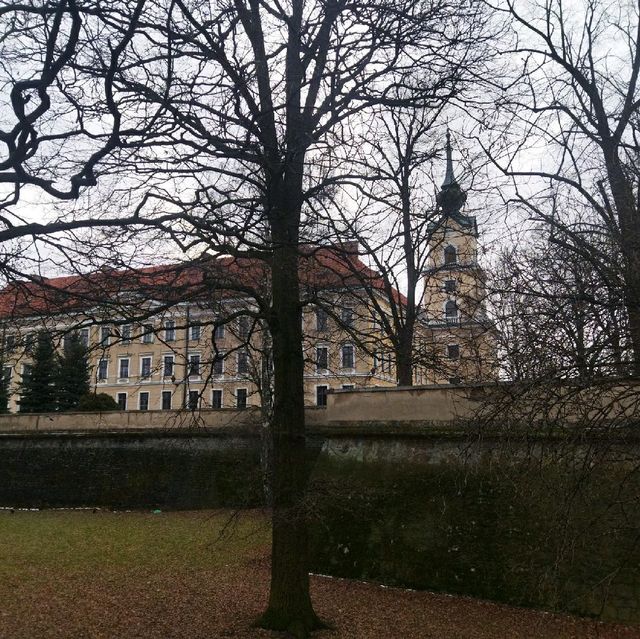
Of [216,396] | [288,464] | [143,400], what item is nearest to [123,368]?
[143,400]

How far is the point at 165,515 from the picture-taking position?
60.1ft

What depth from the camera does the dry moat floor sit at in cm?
841

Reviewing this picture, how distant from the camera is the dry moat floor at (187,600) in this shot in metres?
8.41

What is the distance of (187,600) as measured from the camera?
984 cm

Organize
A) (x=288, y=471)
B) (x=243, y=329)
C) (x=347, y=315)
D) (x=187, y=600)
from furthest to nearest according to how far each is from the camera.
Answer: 1. (x=243, y=329)
2. (x=187, y=600)
3. (x=347, y=315)
4. (x=288, y=471)

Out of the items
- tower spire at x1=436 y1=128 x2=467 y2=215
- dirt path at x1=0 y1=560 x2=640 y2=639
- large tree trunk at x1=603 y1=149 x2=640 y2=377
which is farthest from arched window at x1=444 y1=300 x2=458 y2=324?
dirt path at x1=0 y1=560 x2=640 y2=639

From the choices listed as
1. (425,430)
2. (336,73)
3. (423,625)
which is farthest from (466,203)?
(423,625)

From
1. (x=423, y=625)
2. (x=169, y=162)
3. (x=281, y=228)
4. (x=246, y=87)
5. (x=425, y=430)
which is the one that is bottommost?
(x=423, y=625)

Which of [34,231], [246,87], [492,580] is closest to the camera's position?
[34,231]

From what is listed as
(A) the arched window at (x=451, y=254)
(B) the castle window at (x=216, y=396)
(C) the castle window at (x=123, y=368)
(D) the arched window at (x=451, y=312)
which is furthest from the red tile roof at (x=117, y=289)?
(C) the castle window at (x=123, y=368)

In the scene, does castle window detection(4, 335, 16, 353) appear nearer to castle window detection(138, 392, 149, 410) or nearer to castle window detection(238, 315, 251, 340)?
castle window detection(238, 315, 251, 340)

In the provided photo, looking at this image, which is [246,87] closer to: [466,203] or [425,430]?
[466,203]

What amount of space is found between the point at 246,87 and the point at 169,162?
3.73 feet

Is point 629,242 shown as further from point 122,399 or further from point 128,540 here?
point 122,399
